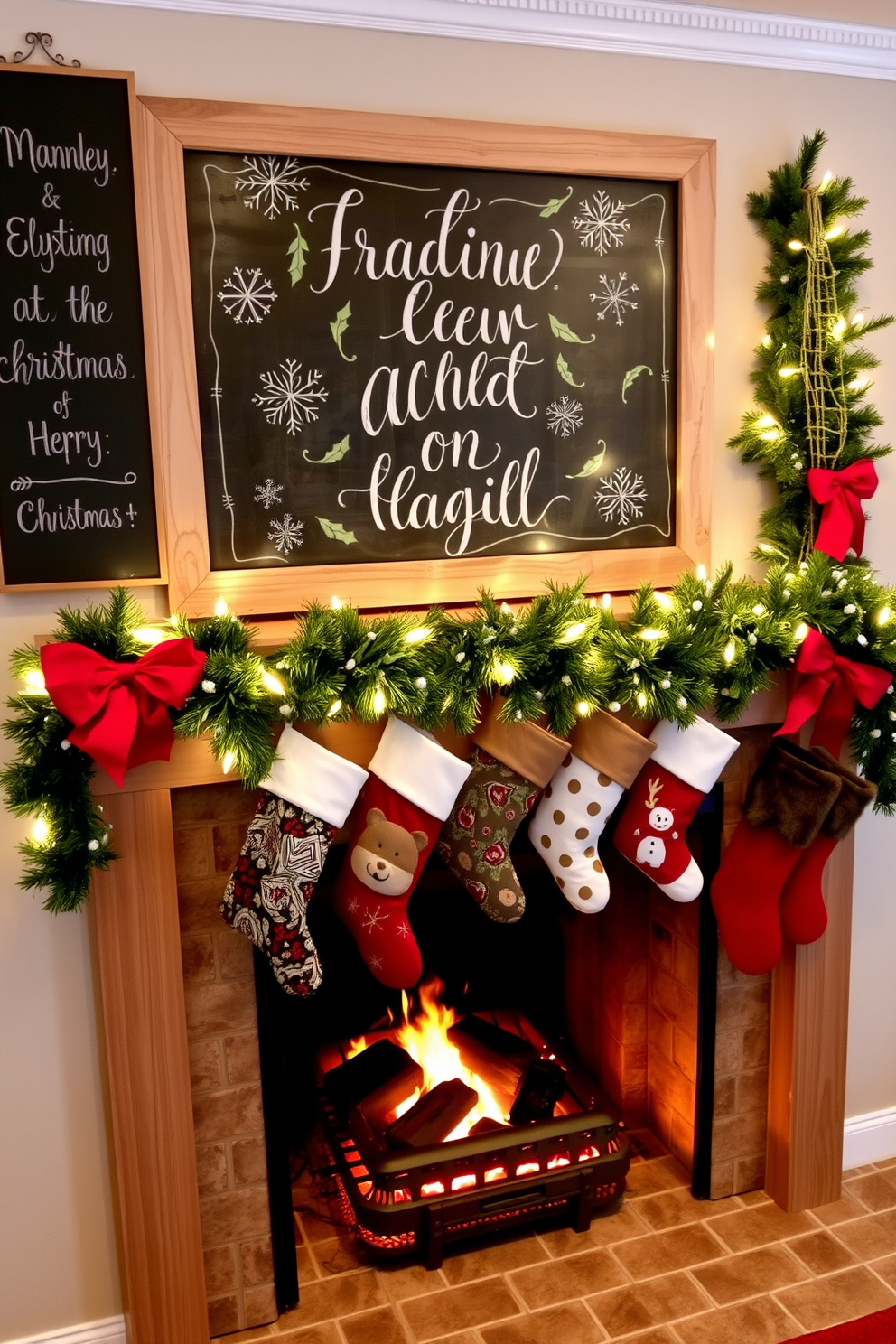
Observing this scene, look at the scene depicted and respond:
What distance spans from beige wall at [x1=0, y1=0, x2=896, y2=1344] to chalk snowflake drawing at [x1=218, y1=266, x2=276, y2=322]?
0.30 m

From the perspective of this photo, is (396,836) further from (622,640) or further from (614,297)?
(614,297)

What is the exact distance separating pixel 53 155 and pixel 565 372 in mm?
971

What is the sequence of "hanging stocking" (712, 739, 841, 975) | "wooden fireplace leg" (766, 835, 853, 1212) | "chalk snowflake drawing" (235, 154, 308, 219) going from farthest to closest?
"wooden fireplace leg" (766, 835, 853, 1212), "hanging stocking" (712, 739, 841, 975), "chalk snowflake drawing" (235, 154, 308, 219)

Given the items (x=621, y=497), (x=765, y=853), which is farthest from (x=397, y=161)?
(x=765, y=853)

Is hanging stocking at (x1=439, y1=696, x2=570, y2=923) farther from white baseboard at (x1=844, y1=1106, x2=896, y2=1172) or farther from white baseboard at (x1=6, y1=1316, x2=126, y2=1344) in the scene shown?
white baseboard at (x1=844, y1=1106, x2=896, y2=1172)

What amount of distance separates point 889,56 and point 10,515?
1.98 metres

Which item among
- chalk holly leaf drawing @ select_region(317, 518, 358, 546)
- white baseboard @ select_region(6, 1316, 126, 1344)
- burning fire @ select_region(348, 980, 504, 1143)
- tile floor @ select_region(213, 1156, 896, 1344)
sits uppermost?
chalk holly leaf drawing @ select_region(317, 518, 358, 546)

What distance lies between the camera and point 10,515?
1.74m

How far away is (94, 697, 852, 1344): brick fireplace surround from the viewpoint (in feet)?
6.00

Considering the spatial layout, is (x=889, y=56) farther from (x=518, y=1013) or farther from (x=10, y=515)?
(x=518, y=1013)

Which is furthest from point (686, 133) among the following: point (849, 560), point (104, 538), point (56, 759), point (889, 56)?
point (56, 759)

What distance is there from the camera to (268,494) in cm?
186

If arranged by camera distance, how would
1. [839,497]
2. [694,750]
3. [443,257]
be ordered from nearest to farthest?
[443,257] < [694,750] < [839,497]

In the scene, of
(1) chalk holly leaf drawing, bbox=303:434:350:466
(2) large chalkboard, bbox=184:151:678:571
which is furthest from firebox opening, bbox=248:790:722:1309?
(1) chalk holly leaf drawing, bbox=303:434:350:466
